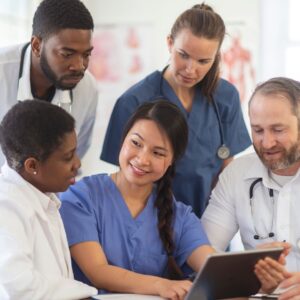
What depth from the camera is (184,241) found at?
65.2 inches

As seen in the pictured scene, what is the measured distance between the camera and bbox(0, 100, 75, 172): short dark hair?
142 cm

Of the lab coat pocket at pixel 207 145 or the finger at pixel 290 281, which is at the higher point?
the lab coat pocket at pixel 207 145

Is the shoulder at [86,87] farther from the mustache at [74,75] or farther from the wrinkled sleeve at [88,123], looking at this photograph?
the mustache at [74,75]

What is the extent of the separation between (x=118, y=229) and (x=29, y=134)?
370mm

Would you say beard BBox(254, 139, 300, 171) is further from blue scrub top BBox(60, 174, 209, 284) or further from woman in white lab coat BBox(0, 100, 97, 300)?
woman in white lab coat BBox(0, 100, 97, 300)

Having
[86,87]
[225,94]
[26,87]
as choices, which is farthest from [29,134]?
[225,94]

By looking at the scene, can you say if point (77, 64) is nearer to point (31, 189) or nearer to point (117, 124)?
point (117, 124)

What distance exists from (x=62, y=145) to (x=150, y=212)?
354 millimetres

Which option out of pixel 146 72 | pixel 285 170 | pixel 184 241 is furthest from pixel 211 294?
pixel 146 72

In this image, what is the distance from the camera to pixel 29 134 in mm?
1418

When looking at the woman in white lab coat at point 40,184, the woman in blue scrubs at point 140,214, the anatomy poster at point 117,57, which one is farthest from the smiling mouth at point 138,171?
the anatomy poster at point 117,57

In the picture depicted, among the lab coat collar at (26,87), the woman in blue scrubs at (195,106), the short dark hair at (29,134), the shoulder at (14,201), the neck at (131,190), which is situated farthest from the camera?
the woman in blue scrubs at (195,106)

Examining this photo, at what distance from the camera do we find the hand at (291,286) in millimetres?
1376

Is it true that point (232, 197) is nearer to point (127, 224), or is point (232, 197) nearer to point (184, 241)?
point (184, 241)
